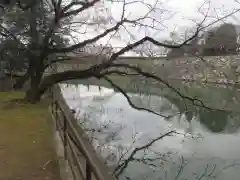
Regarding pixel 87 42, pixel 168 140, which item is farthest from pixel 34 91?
pixel 168 140

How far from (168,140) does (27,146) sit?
31.3 ft

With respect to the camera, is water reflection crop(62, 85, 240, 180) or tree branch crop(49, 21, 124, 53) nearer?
water reflection crop(62, 85, 240, 180)

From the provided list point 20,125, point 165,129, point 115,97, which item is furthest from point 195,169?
point 115,97

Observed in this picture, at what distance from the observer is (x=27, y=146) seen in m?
5.95

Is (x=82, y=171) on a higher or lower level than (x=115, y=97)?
higher

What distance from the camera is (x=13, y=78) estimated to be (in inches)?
609

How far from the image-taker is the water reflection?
10859 millimetres

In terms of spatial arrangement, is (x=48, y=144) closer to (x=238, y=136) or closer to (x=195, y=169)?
(x=195, y=169)

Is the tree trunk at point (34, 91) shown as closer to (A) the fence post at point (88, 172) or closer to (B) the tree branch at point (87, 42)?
(B) the tree branch at point (87, 42)

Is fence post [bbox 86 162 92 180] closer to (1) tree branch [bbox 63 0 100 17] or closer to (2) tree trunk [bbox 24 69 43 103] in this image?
(2) tree trunk [bbox 24 69 43 103]

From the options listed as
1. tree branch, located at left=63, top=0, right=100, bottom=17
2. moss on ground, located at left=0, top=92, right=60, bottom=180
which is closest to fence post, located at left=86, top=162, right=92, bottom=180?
moss on ground, located at left=0, top=92, right=60, bottom=180

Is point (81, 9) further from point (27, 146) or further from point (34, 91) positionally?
point (27, 146)

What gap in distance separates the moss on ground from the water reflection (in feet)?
5.43

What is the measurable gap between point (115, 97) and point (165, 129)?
9.14 m
